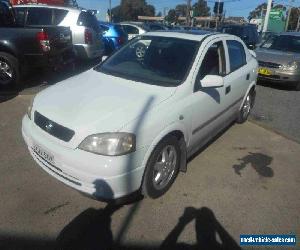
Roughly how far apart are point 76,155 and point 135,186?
Answer: 0.64 m

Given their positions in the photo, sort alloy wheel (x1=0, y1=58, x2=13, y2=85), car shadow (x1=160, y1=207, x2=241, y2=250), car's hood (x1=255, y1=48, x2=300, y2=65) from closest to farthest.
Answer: car shadow (x1=160, y1=207, x2=241, y2=250)
alloy wheel (x1=0, y1=58, x2=13, y2=85)
car's hood (x1=255, y1=48, x2=300, y2=65)

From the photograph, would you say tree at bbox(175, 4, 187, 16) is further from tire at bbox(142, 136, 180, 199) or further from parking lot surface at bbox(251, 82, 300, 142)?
tire at bbox(142, 136, 180, 199)

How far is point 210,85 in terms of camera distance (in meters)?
3.83

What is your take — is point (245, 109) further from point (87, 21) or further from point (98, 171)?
A: point (87, 21)

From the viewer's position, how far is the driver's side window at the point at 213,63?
13.2ft

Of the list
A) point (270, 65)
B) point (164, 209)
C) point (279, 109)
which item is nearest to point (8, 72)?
point (164, 209)

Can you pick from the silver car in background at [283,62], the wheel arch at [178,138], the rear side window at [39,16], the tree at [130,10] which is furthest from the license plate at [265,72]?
the tree at [130,10]

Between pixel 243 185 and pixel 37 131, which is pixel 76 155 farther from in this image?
pixel 243 185

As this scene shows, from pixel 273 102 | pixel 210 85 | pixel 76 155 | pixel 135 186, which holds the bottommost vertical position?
pixel 273 102

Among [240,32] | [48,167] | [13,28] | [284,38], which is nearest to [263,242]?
[48,167]

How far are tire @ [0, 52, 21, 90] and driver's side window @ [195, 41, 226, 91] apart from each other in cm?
452

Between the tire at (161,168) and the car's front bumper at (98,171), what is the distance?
174 millimetres

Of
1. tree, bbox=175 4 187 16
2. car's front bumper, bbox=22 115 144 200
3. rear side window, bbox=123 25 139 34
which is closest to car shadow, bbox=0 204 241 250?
car's front bumper, bbox=22 115 144 200

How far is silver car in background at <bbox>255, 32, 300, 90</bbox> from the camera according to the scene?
29.8 ft
